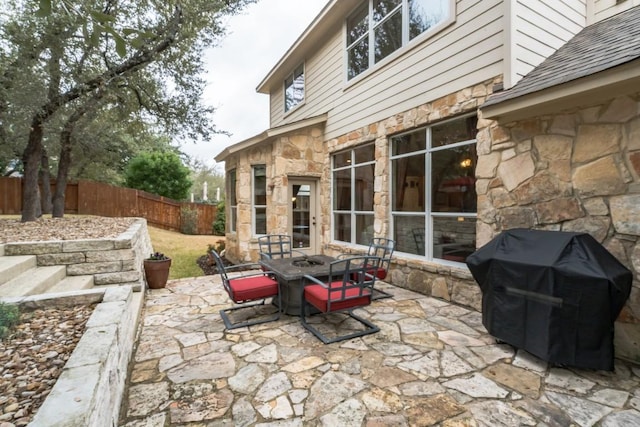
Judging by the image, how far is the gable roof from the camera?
8.75ft

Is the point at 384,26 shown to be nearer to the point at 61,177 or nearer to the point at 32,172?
the point at 32,172

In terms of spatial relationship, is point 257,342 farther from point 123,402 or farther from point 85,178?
point 85,178

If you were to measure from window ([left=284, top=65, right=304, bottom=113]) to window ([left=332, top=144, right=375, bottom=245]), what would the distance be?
285cm

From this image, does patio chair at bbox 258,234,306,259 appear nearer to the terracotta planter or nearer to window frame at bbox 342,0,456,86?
the terracotta planter

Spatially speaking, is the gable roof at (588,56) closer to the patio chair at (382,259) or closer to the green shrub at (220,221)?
the patio chair at (382,259)

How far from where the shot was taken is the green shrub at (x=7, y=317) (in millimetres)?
2113

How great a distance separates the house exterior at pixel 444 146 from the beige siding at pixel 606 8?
18mm

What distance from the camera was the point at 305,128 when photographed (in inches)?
272

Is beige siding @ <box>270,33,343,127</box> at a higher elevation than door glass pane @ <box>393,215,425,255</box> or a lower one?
higher

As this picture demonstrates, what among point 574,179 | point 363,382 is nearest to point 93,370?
point 363,382

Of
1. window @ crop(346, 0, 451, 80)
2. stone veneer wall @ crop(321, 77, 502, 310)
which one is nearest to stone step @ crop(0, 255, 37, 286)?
stone veneer wall @ crop(321, 77, 502, 310)

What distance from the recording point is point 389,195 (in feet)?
17.9

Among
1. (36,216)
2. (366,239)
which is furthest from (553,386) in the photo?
(36,216)

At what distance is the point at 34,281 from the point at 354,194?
511 cm
